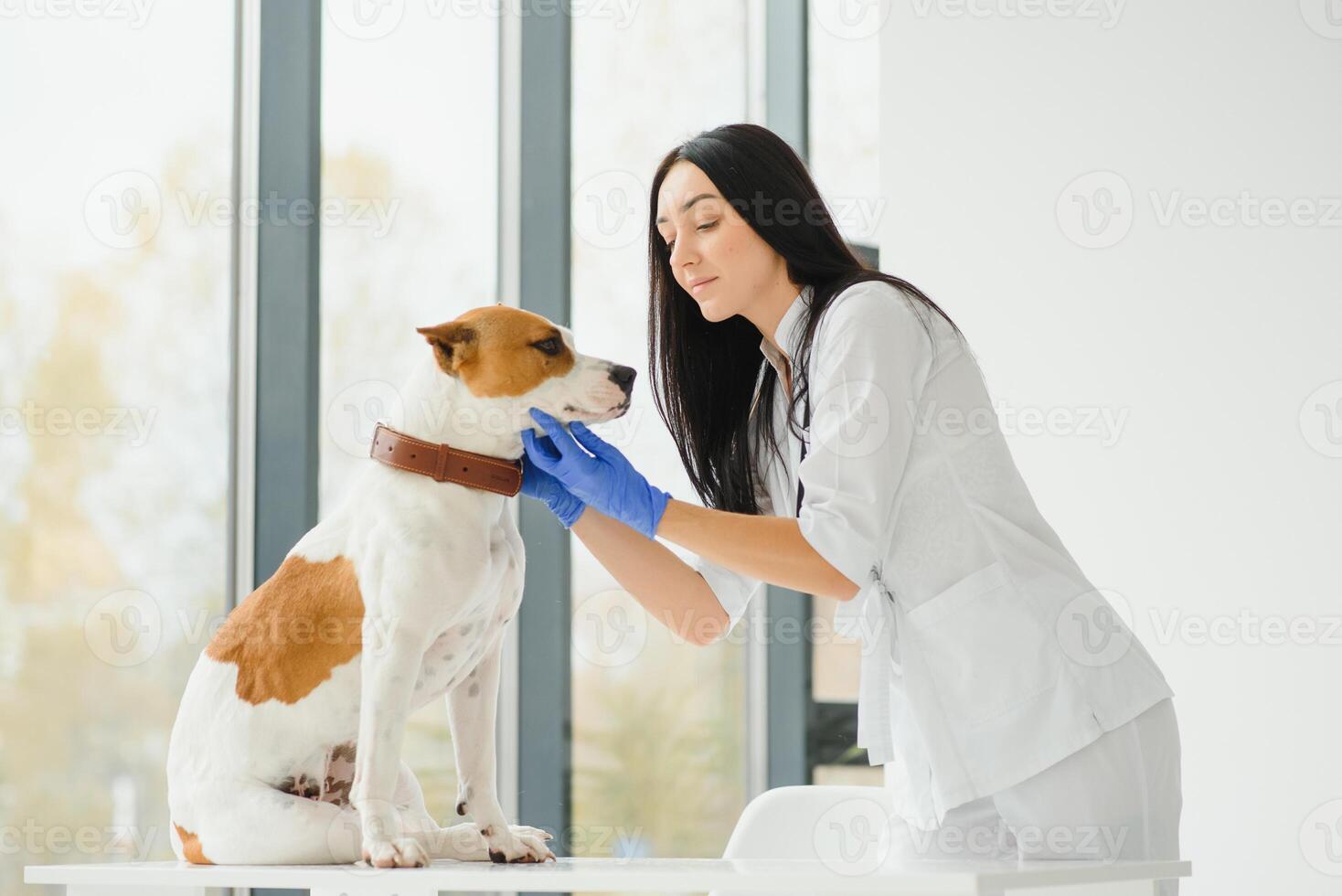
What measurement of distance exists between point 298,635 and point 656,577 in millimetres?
571

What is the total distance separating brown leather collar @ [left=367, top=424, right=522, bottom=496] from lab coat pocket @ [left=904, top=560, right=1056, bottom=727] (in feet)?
1.87

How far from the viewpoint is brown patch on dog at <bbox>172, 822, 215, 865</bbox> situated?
1.45 metres

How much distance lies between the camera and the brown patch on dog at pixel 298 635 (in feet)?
4.71

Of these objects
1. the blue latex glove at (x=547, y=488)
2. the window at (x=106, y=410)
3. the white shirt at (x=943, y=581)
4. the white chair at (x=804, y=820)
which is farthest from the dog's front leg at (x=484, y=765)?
the window at (x=106, y=410)

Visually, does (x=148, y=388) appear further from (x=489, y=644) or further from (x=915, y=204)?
(x=915, y=204)

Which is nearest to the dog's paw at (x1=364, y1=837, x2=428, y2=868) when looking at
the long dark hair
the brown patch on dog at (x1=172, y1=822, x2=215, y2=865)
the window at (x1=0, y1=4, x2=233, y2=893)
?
the brown patch on dog at (x1=172, y1=822, x2=215, y2=865)

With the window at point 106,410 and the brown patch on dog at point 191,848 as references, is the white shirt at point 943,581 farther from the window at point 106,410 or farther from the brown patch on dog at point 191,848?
the window at point 106,410

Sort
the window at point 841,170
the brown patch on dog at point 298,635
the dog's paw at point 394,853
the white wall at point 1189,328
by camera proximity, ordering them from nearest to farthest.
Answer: the dog's paw at point 394,853
the brown patch on dog at point 298,635
the white wall at point 1189,328
the window at point 841,170

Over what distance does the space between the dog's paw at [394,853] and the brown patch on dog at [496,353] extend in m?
0.54

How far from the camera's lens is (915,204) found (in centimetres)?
324

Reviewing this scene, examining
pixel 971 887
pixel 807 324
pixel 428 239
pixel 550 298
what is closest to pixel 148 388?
pixel 428 239

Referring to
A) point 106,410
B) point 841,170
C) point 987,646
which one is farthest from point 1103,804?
point 841,170

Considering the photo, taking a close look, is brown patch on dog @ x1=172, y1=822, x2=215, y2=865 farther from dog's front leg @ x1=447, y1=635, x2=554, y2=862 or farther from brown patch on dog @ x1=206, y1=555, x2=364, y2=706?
dog's front leg @ x1=447, y1=635, x2=554, y2=862

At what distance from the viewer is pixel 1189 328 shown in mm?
2676
